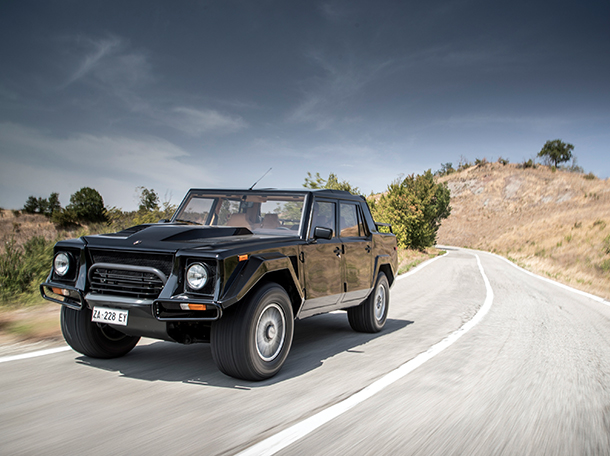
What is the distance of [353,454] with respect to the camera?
2.74 metres

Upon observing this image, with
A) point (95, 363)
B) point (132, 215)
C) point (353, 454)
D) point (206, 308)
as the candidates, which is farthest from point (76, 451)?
point (132, 215)

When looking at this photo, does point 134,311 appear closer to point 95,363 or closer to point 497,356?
point 95,363

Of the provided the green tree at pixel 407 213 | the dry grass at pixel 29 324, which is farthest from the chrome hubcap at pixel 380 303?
the green tree at pixel 407 213

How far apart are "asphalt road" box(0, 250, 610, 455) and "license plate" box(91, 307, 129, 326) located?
0.55 meters

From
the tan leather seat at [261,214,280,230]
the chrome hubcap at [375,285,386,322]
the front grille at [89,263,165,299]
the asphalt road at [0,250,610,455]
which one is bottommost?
the asphalt road at [0,250,610,455]

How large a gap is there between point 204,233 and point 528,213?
293 ft

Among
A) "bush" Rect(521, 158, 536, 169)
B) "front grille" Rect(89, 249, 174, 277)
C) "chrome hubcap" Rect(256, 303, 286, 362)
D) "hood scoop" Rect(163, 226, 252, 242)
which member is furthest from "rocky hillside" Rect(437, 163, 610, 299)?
"front grille" Rect(89, 249, 174, 277)

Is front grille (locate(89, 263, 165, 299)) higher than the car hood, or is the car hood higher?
the car hood

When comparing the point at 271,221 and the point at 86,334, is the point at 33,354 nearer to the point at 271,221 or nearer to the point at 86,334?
the point at 86,334

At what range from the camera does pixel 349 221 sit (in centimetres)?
631

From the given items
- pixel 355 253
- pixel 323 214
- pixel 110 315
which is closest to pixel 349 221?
pixel 355 253

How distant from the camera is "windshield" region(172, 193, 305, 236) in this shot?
543cm

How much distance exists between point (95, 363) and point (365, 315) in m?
3.65

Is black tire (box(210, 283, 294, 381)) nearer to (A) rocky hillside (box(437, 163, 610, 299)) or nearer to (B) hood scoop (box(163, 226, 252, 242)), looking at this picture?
(B) hood scoop (box(163, 226, 252, 242))
